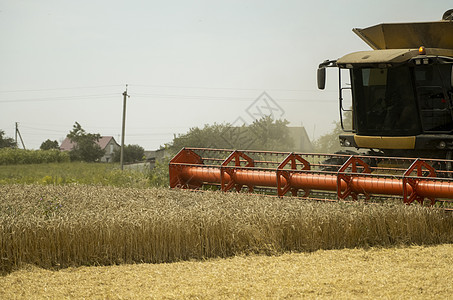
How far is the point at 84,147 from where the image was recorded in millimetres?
26391

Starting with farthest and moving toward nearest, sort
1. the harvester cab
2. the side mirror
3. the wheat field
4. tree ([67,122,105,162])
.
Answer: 1. tree ([67,122,105,162])
2. the side mirror
3. the harvester cab
4. the wheat field

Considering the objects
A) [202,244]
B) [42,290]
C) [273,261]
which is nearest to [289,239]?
[273,261]

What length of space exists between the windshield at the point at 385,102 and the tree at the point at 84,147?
20.5m

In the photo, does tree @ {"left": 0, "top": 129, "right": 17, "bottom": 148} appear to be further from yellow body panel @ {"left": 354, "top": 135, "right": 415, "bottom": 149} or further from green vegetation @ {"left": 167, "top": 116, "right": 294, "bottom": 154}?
yellow body panel @ {"left": 354, "top": 135, "right": 415, "bottom": 149}

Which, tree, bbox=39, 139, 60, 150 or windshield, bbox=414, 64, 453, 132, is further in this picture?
tree, bbox=39, 139, 60, 150

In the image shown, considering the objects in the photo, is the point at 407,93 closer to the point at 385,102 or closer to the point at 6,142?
the point at 385,102

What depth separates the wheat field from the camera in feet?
16.2

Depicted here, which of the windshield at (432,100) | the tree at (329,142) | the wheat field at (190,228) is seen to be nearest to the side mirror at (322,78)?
the windshield at (432,100)

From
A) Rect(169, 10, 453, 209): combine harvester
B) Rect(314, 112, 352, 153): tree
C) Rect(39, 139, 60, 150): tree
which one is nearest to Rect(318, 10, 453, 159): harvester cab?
Rect(169, 10, 453, 209): combine harvester

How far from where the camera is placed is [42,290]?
4.30 m

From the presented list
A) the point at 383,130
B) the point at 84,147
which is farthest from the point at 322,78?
the point at 84,147

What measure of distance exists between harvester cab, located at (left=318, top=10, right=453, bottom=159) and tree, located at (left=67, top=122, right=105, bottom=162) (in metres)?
20.4

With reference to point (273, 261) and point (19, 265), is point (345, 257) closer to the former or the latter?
point (273, 261)

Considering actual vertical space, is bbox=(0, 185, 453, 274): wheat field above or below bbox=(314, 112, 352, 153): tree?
below
